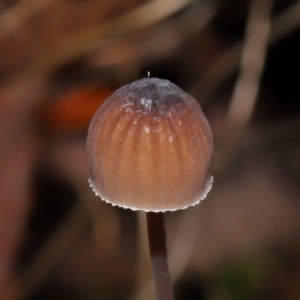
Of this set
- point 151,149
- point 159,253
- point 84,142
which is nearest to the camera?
point 151,149

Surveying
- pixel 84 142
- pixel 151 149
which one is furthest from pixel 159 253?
pixel 84 142

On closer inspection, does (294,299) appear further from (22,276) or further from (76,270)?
(22,276)

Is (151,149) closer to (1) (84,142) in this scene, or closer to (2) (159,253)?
(2) (159,253)

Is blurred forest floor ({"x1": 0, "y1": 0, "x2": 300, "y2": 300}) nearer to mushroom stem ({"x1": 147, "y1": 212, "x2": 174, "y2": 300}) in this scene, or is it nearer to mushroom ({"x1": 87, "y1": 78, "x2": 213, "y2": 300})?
mushroom stem ({"x1": 147, "y1": 212, "x2": 174, "y2": 300})

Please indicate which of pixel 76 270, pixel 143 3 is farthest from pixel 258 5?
pixel 76 270

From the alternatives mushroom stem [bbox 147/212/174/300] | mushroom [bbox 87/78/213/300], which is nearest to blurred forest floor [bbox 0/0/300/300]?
mushroom stem [bbox 147/212/174/300]

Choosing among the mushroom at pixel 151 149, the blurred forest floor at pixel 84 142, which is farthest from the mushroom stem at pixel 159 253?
the blurred forest floor at pixel 84 142

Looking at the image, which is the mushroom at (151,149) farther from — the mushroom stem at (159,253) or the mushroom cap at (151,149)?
the mushroom stem at (159,253)
